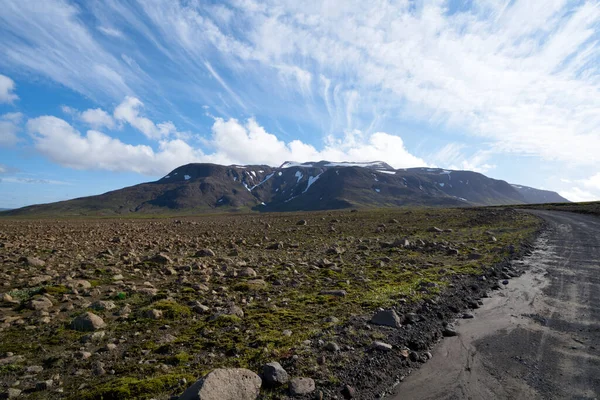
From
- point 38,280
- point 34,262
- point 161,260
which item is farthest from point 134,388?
point 34,262

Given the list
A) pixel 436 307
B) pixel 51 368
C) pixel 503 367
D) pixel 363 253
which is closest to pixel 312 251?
pixel 363 253

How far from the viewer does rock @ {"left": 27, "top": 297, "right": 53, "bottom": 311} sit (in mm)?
9055

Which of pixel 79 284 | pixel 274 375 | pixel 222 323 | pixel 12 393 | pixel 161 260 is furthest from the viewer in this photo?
pixel 161 260

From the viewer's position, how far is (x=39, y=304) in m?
9.15

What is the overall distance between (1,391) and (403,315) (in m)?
9.37

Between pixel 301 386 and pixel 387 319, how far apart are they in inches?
157

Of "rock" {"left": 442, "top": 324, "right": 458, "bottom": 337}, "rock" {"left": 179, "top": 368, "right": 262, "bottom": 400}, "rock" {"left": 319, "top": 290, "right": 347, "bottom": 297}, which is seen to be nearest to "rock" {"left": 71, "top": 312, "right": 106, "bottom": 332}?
→ "rock" {"left": 179, "top": 368, "right": 262, "bottom": 400}

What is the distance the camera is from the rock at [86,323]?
8.00m

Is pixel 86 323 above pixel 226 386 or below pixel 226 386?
above

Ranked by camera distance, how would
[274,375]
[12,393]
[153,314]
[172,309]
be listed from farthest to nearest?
[172,309] → [153,314] → [274,375] → [12,393]

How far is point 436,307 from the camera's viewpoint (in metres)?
10.6

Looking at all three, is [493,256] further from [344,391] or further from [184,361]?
[184,361]

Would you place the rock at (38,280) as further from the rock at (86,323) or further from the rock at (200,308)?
the rock at (200,308)

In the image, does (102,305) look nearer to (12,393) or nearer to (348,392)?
(12,393)
